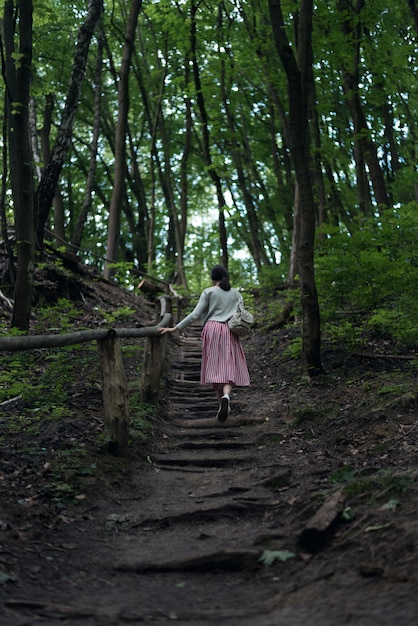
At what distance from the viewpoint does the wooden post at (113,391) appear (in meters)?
6.19

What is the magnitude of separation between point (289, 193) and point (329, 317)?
1292 centimetres

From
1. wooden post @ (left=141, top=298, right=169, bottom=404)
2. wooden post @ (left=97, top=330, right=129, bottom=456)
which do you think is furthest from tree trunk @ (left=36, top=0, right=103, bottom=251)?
wooden post @ (left=97, top=330, right=129, bottom=456)

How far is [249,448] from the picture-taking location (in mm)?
7312

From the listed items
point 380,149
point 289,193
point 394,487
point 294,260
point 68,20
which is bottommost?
point 394,487

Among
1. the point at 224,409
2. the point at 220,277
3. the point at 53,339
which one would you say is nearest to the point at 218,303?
the point at 220,277

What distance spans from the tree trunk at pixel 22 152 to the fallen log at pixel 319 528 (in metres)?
6.49

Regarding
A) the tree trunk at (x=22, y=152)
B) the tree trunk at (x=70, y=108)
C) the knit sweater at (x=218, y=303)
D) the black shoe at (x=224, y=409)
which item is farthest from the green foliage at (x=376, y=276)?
the tree trunk at (x=70, y=108)

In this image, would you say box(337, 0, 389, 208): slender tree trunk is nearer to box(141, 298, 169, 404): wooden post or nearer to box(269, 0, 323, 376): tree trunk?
box(269, 0, 323, 376): tree trunk

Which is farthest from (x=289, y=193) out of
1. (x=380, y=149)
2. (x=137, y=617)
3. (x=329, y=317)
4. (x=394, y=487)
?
(x=137, y=617)

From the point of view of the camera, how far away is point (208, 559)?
3957 millimetres

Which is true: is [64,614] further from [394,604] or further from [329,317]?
[329,317]

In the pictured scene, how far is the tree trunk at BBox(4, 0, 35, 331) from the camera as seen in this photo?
29.3 ft

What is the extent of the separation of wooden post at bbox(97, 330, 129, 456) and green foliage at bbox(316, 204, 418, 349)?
12.7ft

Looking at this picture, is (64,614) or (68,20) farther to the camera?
(68,20)
